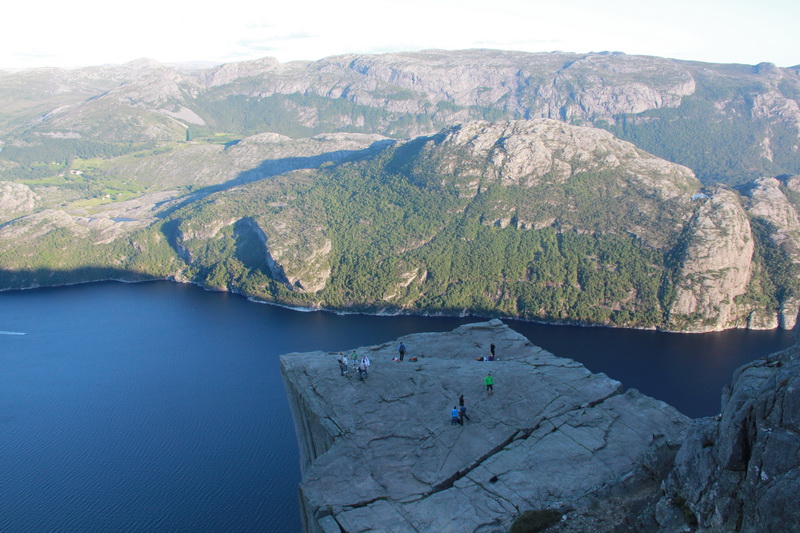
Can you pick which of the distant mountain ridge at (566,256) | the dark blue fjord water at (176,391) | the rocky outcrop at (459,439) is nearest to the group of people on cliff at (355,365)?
the rocky outcrop at (459,439)

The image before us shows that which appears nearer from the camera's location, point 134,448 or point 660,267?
point 134,448

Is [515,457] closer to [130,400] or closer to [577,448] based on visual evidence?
[577,448]

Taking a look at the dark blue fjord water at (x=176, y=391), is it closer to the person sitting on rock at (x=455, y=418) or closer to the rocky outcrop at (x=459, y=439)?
the rocky outcrop at (x=459, y=439)

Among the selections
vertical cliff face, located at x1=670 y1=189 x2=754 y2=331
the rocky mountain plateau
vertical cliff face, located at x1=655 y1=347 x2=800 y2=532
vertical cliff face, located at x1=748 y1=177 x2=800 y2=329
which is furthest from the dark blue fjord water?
vertical cliff face, located at x1=655 y1=347 x2=800 y2=532

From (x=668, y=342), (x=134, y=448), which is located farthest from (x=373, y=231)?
(x=134, y=448)

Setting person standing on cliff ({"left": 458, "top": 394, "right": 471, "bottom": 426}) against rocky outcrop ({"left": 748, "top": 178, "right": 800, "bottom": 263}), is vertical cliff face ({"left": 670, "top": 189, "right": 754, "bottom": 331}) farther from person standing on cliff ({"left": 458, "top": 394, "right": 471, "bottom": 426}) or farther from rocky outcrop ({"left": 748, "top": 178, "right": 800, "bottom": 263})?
person standing on cliff ({"left": 458, "top": 394, "right": 471, "bottom": 426})

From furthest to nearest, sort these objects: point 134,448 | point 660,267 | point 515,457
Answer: point 660,267
point 134,448
point 515,457

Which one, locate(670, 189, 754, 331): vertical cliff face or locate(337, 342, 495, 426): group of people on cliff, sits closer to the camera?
locate(337, 342, 495, 426): group of people on cliff
